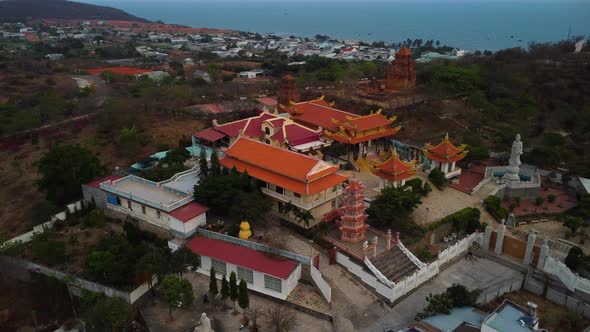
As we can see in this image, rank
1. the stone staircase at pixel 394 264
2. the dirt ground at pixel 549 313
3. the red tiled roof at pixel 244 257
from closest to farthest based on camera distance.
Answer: the dirt ground at pixel 549 313
the red tiled roof at pixel 244 257
the stone staircase at pixel 394 264

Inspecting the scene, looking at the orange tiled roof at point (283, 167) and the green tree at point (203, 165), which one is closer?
the orange tiled roof at point (283, 167)

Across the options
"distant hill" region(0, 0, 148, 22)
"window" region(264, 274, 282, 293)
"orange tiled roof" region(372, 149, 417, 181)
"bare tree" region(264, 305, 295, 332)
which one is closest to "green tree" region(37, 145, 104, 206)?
"window" region(264, 274, 282, 293)

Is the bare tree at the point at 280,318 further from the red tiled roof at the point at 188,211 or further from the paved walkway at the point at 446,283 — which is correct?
the red tiled roof at the point at 188,211

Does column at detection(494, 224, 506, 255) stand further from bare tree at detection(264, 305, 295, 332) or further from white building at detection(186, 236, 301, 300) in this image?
bare tree at detection(264, 305, 295, 332)

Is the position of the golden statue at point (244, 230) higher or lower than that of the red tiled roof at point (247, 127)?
lower

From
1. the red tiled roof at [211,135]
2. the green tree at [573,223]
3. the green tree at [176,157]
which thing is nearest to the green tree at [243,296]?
the green tree at [176,157]

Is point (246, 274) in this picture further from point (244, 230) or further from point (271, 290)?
point (244, 230)

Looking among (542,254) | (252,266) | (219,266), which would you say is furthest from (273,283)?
(542,254)

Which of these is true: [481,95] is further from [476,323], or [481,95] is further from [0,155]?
[0,155]
